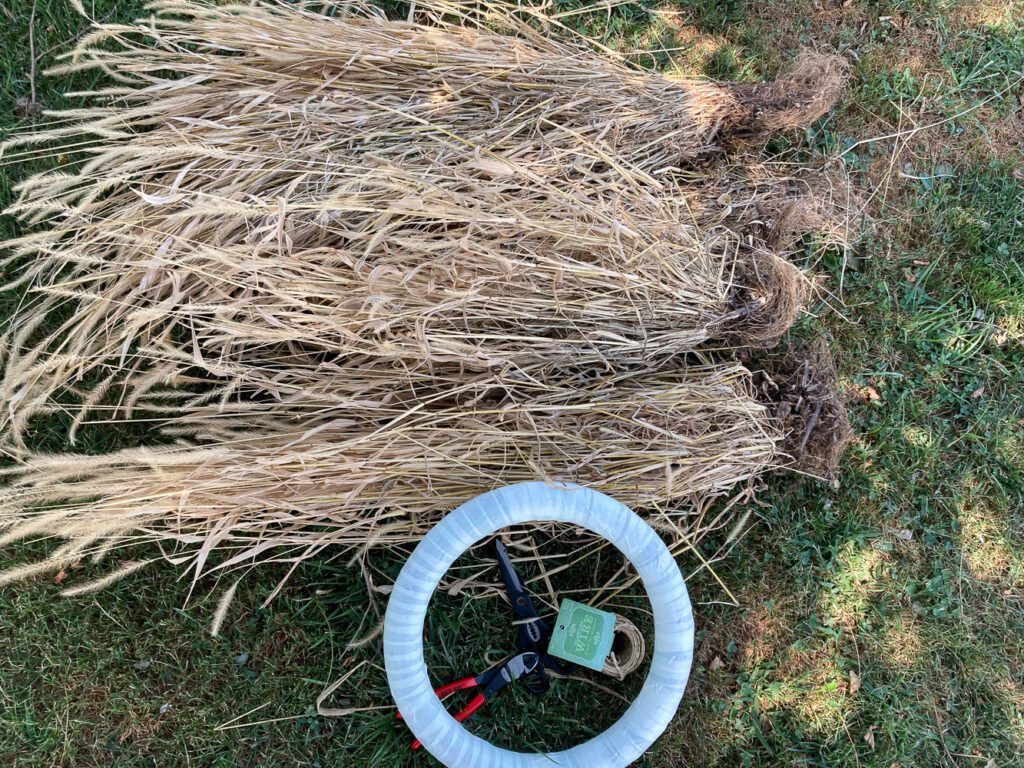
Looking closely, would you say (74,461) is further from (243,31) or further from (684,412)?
(684,412)

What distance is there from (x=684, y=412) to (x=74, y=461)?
1563 mm

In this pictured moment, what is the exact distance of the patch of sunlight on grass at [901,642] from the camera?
Answer: 6.45 ft

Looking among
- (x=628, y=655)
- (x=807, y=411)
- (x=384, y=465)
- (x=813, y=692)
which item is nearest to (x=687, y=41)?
(x=807, y=411)

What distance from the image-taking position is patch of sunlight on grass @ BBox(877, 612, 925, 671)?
1.96 metres

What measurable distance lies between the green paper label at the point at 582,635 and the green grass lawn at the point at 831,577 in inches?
7.7

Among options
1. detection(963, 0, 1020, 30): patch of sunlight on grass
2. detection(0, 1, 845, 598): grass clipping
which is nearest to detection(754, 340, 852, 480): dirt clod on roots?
detection(0, 1, 845, 598): grass clipping

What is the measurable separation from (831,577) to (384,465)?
1452 mm

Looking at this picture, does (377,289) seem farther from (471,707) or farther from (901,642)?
(901,642)

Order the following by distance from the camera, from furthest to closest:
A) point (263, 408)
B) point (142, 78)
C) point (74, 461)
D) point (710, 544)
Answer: point (710, 544), point (142, 78), point (263, 408), point (74, 461)

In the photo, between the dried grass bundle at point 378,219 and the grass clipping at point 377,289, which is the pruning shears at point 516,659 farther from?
the dried grass bundle at point 378,219

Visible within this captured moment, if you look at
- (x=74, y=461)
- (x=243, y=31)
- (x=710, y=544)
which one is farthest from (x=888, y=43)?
(x=74, y=461)

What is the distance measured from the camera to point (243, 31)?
173 cm

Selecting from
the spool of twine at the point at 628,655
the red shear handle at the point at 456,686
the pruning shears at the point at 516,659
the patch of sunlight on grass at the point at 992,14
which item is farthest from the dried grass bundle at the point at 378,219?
the patch of sunlight on grass at the point at 992,14

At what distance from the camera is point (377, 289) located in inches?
61.5
